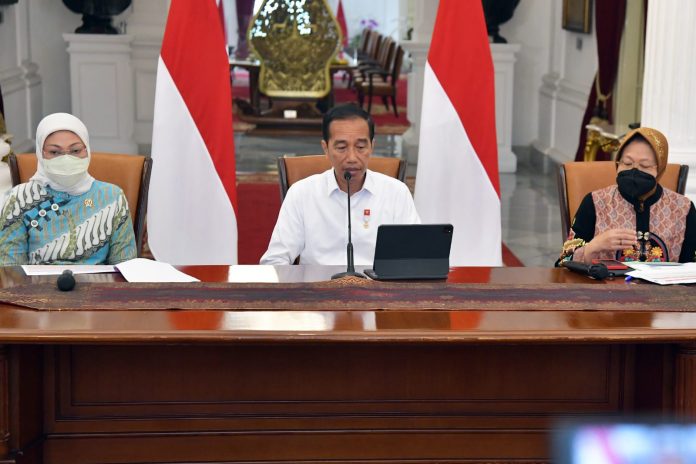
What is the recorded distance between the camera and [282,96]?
12523 mm

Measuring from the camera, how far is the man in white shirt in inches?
133

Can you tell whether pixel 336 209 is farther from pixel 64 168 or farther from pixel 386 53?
pixel 386 53

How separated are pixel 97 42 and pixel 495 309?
8.02 meters

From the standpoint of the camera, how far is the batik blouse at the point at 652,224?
129 inches

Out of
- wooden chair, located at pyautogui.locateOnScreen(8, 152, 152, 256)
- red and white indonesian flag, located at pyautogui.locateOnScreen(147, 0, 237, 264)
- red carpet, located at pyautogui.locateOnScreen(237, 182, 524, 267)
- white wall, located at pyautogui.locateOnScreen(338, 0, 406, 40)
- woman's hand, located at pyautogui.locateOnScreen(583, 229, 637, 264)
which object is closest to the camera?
woman's hand, located at pyautogui.locateOnScreen(583, 229, 637, 264)

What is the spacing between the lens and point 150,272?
289 cm

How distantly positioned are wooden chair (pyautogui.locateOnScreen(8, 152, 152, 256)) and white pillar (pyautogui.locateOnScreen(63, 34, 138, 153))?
6373 millimetres

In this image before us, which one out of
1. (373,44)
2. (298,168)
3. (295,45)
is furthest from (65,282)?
(373,44)

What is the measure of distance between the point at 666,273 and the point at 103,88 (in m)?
7.79

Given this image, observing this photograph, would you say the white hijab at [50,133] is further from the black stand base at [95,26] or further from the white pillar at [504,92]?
the black stand base at [95,26]

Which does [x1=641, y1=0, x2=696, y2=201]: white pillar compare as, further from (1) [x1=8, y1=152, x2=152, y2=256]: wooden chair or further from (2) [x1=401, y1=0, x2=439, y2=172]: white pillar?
(2) [x1=401, y1=0, x2=439, y2=172]: white pillar

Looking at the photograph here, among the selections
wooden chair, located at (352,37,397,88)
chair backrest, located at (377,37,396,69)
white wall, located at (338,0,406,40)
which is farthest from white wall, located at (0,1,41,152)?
white wall, located at (338,0,406,40)

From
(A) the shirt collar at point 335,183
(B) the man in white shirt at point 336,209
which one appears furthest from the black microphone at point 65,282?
(A) the shirt collar at point 335,183

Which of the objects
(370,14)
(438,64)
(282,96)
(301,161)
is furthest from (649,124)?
(370,14)
